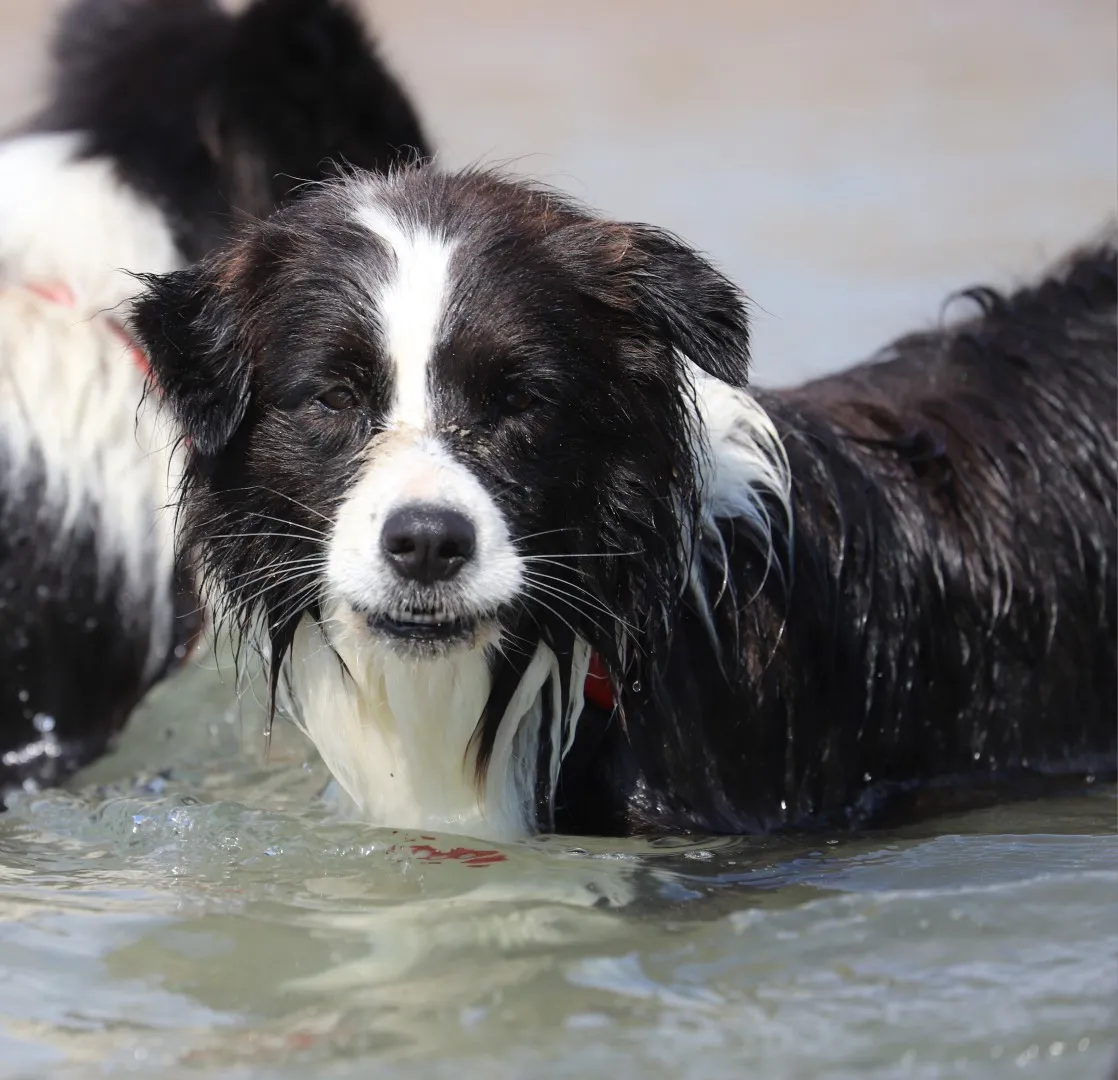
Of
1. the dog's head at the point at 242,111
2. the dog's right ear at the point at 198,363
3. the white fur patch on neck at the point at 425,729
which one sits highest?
the dog's head at the point at 242,111

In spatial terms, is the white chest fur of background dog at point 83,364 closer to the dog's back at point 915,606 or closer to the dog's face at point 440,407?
the dog's face at point 440,407

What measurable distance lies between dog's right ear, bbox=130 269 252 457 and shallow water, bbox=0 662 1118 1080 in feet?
3.00

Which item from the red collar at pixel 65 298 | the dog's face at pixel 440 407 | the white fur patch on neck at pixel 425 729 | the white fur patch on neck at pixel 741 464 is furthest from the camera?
the red collar at pixel 65 298

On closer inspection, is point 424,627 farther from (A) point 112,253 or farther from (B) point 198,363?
(A) point 112,253

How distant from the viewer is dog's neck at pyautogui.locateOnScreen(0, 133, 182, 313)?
16.5 feet

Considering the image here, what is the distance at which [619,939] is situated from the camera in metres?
3.16

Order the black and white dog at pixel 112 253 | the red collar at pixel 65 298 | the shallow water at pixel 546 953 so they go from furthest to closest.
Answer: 1. the red collar at pixel 65 298
2. the black and white dog at pixel 112 253
3. the shallow water at pixel 546 953

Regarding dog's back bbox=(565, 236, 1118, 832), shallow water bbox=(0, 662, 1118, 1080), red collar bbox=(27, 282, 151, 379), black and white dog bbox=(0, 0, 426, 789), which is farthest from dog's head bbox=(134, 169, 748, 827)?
red collar bbox=(27, 282, 151, 379)

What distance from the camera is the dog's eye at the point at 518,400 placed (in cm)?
341

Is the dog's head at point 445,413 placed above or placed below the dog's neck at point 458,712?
above

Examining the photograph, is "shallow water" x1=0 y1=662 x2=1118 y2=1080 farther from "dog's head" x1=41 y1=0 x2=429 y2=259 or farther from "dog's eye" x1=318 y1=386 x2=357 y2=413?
"dog's head" x1=41 y1=0 x2=429 y2=259

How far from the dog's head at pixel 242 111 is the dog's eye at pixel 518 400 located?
198 centimetres

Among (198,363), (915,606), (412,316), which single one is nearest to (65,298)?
(198,363)

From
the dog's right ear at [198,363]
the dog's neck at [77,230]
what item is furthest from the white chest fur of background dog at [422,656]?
the dog's neck at [77,230]
